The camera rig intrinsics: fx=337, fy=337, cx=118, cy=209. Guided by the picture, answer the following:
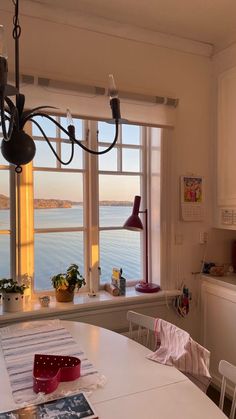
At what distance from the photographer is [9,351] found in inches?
59.2

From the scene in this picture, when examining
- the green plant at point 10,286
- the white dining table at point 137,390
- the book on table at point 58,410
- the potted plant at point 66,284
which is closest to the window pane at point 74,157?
the potted plant at point 66,284

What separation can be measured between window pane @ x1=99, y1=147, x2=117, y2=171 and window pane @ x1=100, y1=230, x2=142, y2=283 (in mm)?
486

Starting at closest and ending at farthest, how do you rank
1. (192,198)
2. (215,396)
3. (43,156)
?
(43,156) → (215,396) → (192,198)

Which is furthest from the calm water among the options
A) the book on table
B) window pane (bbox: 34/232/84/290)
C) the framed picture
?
the book on table

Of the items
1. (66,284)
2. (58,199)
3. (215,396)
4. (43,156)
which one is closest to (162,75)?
(43,156)

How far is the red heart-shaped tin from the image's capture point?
3.89ft

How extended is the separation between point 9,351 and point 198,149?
197 centimetres

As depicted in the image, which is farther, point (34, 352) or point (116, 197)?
point (116, 197)

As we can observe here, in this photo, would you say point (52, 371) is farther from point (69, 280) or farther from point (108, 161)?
point (108, 161)

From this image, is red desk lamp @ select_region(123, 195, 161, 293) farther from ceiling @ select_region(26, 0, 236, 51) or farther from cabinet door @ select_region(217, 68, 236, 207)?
ceiling @ select_region(26, 0, 236, 51)

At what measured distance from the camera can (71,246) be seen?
2428 millimetres

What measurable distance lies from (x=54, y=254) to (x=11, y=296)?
17.2 inches

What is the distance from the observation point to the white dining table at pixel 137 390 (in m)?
1.09

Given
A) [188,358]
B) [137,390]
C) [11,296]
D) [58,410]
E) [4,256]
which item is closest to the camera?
[58,410]
